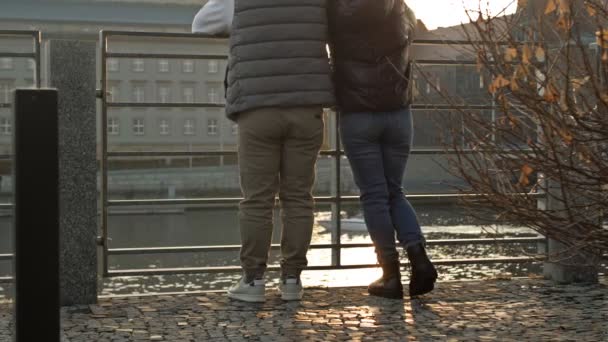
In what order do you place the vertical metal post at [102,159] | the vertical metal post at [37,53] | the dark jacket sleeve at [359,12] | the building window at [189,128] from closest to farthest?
the dark jacket sleeve at [359,12] < the vertical metal post at [37,53] < the vertical metal post at [102,159] < the building window at [189,128]

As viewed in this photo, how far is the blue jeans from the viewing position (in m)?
5.21

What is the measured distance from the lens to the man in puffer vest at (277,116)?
16.2 feet

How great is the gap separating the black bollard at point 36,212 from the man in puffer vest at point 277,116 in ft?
8.74

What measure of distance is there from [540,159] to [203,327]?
169cm

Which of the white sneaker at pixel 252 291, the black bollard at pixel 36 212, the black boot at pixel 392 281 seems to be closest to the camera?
the black bollard at pixel 36 212

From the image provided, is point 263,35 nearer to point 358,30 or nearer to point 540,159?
point 358,30

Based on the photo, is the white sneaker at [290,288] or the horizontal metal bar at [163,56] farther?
the horizontal metal bar at [163,56]

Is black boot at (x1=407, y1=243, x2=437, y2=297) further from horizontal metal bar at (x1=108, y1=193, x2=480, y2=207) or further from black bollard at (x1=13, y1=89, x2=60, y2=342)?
black bollard at (x1=13, y1=89, x2=60, y2=342)

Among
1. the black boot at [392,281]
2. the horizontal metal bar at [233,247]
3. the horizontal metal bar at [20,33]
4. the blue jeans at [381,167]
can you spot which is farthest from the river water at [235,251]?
the horizontal metal bar at [20,33]

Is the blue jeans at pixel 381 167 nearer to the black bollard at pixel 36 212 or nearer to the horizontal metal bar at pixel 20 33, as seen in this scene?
the horizontal metal bar at pixel 20 33

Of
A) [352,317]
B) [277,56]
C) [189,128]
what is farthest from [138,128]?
[352,317]

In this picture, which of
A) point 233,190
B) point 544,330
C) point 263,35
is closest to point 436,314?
point 544,330

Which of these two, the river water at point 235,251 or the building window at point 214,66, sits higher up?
the building window at point 214,66

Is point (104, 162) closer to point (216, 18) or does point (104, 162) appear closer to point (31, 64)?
point (31, 64)
